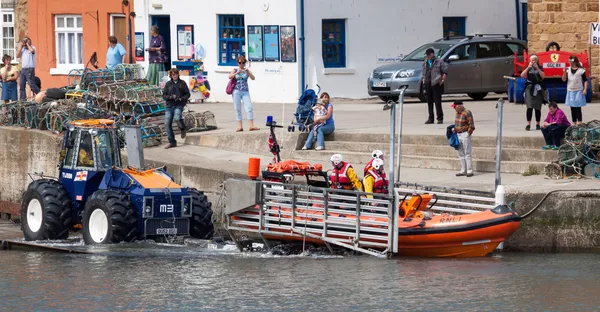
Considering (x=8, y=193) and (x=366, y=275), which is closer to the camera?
(x=366, y=275)

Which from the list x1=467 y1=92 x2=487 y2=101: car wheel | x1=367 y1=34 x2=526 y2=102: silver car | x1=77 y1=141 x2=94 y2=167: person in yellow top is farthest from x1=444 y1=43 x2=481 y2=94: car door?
x1=77 y1=141 x2=94 y2=167: person in yellow top

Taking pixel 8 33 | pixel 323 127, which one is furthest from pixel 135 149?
pixel 8 33

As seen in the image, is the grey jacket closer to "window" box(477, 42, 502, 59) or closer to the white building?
"window" box(477, 42, 502, 59)

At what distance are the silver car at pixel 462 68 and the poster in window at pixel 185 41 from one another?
19.1 ft

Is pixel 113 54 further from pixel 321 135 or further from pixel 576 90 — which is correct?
pixel 576 90

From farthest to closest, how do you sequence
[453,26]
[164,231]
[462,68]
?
1. [453,26]
2. [462,68]
3. [164,231]

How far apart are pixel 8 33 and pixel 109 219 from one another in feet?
80.9

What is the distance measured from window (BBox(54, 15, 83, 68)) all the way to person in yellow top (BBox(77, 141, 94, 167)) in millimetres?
18843

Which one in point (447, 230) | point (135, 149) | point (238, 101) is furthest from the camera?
point (238, 101)

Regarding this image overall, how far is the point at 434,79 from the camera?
24922 mm

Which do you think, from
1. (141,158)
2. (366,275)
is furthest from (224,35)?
(366,275)

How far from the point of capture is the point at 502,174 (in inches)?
802

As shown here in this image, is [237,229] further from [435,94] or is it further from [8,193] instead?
[8,193]

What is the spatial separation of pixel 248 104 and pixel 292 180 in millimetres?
7236
